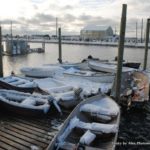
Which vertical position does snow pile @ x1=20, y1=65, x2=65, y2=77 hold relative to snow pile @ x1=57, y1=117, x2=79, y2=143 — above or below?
above

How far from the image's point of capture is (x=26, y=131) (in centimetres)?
1108

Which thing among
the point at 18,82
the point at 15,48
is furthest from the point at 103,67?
the point at 15,48

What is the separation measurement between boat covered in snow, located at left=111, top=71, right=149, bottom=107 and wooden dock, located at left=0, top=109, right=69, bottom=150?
503 cm

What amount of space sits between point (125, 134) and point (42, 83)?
7.67 m

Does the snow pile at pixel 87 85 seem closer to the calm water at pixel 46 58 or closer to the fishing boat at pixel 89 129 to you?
the fishing boat at pixel 89 129

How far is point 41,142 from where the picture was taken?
33.2 feet

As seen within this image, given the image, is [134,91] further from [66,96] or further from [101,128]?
[101,128]

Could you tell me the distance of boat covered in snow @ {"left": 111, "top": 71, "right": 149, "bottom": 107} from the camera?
17062 millimetres

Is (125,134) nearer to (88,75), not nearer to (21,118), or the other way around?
(21,118)

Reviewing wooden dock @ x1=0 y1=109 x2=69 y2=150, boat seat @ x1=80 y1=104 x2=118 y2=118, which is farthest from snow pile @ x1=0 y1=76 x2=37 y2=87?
boat seat @ x1=80 y1=104 x2=118 y2=118

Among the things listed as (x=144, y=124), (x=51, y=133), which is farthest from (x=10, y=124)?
(x=144, y=124)

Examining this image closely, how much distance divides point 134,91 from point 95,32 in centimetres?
11551

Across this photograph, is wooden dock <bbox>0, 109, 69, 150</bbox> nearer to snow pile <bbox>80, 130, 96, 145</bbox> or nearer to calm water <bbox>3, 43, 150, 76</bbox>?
snow pile <bbox>80, 130, 96, 145</bbox>

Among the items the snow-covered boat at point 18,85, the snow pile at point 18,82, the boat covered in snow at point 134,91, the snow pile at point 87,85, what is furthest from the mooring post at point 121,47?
the snow pile at point 18,82
